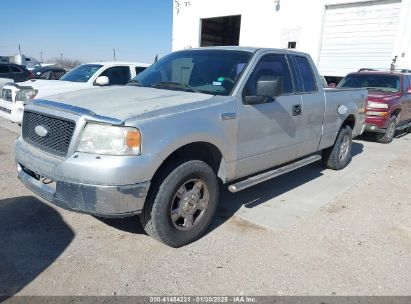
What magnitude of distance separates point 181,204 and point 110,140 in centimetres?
96

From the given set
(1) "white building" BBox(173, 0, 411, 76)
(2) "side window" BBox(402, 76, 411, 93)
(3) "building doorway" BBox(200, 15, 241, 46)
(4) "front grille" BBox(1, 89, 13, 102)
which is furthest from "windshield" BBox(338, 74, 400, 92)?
(3) "building doorway" BBox(200, 15, 241, 46)

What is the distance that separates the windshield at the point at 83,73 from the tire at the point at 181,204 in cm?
593

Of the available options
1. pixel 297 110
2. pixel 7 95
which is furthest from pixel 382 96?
pixel 7 95

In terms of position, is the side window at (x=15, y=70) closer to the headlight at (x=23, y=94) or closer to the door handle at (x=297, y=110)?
the headlight at (x=23, y=94)

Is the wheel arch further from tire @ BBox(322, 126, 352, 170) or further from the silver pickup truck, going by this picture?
tire @ BBox(322, 126, 352, 170)

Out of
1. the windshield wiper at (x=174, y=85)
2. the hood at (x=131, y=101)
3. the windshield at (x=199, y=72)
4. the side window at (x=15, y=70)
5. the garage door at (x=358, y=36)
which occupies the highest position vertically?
the garage door at (x=358, y=36)

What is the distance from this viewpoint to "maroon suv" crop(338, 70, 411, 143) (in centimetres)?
882

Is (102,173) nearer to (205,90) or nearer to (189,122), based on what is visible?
(189,122)

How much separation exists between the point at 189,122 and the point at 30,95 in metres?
5.52

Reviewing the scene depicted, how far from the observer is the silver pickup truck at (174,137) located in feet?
9.32

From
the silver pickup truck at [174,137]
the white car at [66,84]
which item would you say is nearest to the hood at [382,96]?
the silver pickup truck at [174,137]

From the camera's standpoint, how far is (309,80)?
16.6 feet

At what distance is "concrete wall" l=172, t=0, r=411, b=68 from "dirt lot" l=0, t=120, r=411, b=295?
11.0 metres

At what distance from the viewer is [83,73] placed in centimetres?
873
